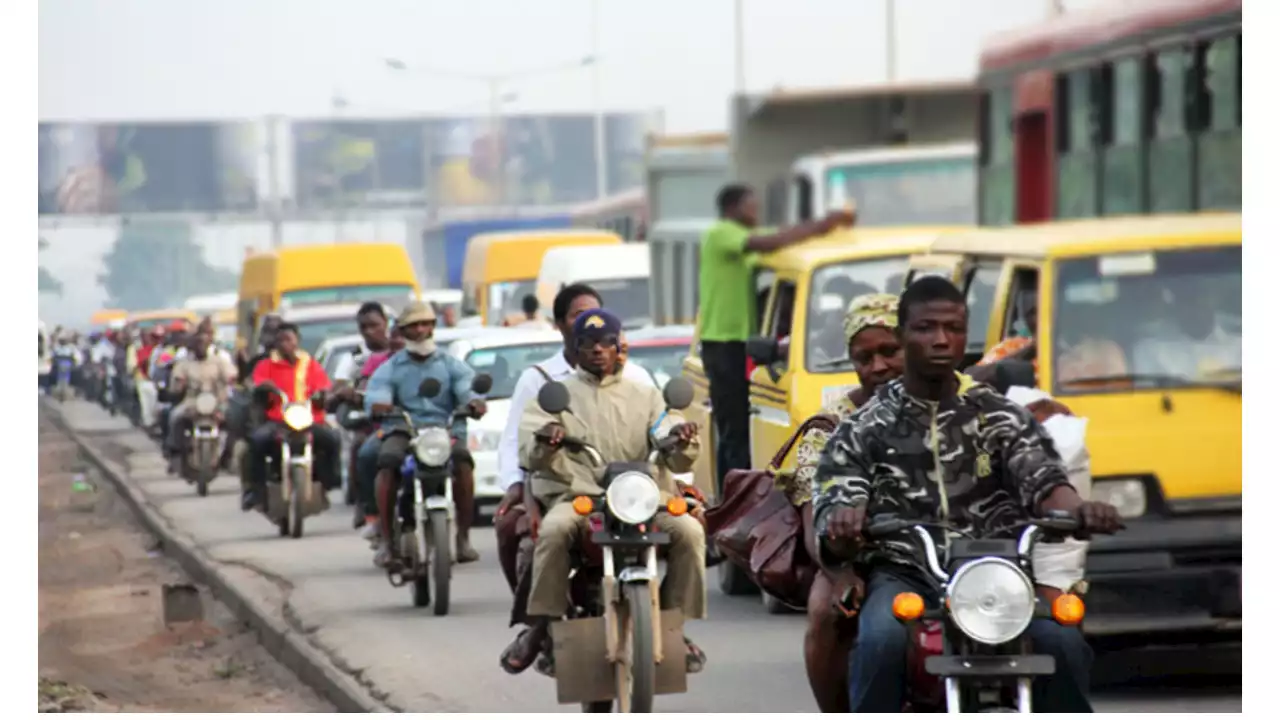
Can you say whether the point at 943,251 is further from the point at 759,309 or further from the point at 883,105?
the point at 883,105

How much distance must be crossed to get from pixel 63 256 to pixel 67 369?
3418cm

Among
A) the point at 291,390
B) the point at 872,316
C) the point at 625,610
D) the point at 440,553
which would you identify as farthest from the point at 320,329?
the point at 872,316

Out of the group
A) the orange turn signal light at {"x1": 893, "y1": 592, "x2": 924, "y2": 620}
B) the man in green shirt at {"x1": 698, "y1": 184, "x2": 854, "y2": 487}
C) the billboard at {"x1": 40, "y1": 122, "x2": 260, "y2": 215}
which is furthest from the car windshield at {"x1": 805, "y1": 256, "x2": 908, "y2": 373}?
the billboard at {"x1": 40, "y1": 122, "x2": 260, "y2": 215}

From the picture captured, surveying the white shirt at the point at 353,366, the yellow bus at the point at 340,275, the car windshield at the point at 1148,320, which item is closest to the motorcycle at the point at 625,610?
the car windshield at the point at 1148,320

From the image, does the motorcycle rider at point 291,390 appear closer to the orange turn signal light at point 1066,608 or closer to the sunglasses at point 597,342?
the sunglasses at point 597,342

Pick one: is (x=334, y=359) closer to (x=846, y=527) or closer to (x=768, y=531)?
(x=768, y=531)

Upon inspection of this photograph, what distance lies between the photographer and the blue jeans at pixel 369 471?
14352 millimetres

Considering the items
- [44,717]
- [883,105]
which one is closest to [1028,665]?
[44,717]

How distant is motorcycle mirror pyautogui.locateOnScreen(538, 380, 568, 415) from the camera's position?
27.7 ft

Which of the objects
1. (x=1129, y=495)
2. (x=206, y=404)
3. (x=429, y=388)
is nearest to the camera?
(x=1129, y=495)

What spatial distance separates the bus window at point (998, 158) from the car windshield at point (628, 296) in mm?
10319

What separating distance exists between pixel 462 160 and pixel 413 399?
1450 inches

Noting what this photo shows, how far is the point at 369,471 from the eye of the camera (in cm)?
1448
